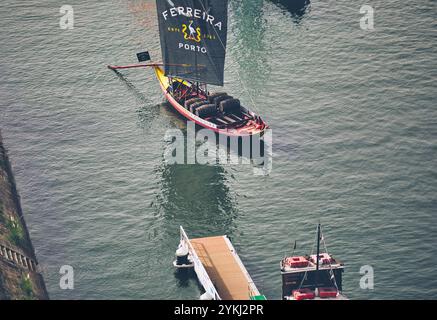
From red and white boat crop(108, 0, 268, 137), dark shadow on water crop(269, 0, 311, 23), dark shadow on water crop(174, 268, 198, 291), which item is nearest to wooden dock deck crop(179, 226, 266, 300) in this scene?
dark shadow on water crop(174, 268, 198, 291)

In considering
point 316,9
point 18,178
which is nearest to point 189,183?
point 18,178

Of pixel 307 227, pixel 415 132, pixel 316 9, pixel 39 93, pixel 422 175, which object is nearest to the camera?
pixel 307 227

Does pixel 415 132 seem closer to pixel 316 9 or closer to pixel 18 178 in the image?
pixel 316 9

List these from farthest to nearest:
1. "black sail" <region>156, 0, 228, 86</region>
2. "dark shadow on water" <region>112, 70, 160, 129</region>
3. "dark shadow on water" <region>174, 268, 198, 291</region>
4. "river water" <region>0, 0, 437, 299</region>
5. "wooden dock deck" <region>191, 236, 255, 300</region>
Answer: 1. "dark shadow on water" <region>112, 70, 160, 129</region>
2. "black sail" <region>156, 0, 228, 86</region>
3. "river water" <region>0, 0, 437, 299</region>
4. "dark shadow on water" <region>174, 268, 198, 291</region>
5. "wooden dock deck" <region>191, 236, 255, 300</region>

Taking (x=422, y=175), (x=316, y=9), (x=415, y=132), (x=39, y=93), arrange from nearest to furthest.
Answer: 1. (x=422, y=175)
2. (x=415, y=132)
3. (x=39, y=93)
4. (x=316, y=9)

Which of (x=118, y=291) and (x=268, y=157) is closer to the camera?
(x=118, y=291)

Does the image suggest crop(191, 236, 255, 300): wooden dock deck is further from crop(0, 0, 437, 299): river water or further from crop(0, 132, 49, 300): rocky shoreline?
crop(0, 132, 49, 300): rocky shoreline

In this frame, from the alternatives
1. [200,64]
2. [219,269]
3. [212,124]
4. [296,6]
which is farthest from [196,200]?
[296,6]
